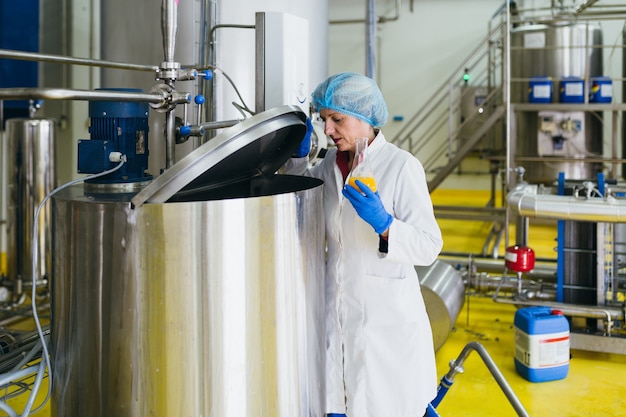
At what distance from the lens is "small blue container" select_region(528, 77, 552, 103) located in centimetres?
526

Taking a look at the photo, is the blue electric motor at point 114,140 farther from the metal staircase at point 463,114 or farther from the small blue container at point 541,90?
the metal staircase at point 463,114

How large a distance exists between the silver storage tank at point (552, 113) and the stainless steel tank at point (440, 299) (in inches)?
113

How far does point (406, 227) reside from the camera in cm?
152

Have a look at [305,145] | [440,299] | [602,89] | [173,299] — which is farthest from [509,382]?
[602,89]

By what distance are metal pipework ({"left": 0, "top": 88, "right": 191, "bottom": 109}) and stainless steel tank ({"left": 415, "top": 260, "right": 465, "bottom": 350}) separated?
1.82m

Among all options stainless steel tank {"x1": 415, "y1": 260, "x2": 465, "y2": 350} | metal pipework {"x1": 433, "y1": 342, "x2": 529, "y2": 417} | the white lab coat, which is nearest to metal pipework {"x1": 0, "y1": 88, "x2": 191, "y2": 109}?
the white lab coat

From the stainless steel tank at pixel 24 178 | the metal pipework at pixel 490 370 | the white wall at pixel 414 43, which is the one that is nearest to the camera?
the metal pipework at pixel 490 370

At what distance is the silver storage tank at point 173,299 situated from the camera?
1.05 metres

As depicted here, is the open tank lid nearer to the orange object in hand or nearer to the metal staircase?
the orange object in hand

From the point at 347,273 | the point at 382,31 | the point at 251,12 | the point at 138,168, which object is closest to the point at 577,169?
the point at 382,31

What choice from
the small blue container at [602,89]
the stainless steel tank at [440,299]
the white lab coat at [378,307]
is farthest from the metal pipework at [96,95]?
Result: the small blue container at [602,89]

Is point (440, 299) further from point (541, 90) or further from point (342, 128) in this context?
point (541, 90)

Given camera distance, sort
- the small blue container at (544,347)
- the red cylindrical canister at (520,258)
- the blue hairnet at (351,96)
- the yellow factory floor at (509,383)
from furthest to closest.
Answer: the red cylindrical canister at (520,258) < the small blue container at (544,347) < the yellow factory floor at (509,383) < the blue hairnet at (351,96)

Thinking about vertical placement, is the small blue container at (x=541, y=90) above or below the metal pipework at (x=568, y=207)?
above
